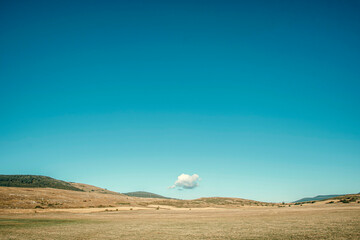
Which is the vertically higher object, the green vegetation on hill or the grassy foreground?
the green vegetation on hill

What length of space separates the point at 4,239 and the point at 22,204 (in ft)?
174

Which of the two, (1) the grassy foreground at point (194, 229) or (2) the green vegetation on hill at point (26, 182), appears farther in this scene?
(2) the green vegetation on hill at point (26, 182)

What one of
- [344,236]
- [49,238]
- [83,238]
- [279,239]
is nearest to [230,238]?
[279,239]

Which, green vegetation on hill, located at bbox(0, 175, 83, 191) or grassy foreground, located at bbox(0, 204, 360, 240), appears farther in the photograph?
green vegetation on hill, located at bbox(0, 175, 83, 191)

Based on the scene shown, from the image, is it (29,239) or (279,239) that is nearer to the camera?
(279,239)

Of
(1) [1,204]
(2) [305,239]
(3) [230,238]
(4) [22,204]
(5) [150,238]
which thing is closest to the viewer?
(2) [305,239]

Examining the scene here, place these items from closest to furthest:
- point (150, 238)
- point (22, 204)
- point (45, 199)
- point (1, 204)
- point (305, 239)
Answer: point (305, 239)
point (150, 238)
point (1, 204)
point (22, 204)
point (45, 199)

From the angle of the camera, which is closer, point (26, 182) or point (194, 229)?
point (194, 229)

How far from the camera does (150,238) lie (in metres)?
18.4

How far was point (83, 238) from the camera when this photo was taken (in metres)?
18.9

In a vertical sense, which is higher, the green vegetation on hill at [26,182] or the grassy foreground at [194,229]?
the green vegetation on hill at [26,182]

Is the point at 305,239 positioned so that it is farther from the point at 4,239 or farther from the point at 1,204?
the point at 1,204

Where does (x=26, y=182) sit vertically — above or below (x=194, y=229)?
above

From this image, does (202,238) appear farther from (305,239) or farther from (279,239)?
(305,239)
